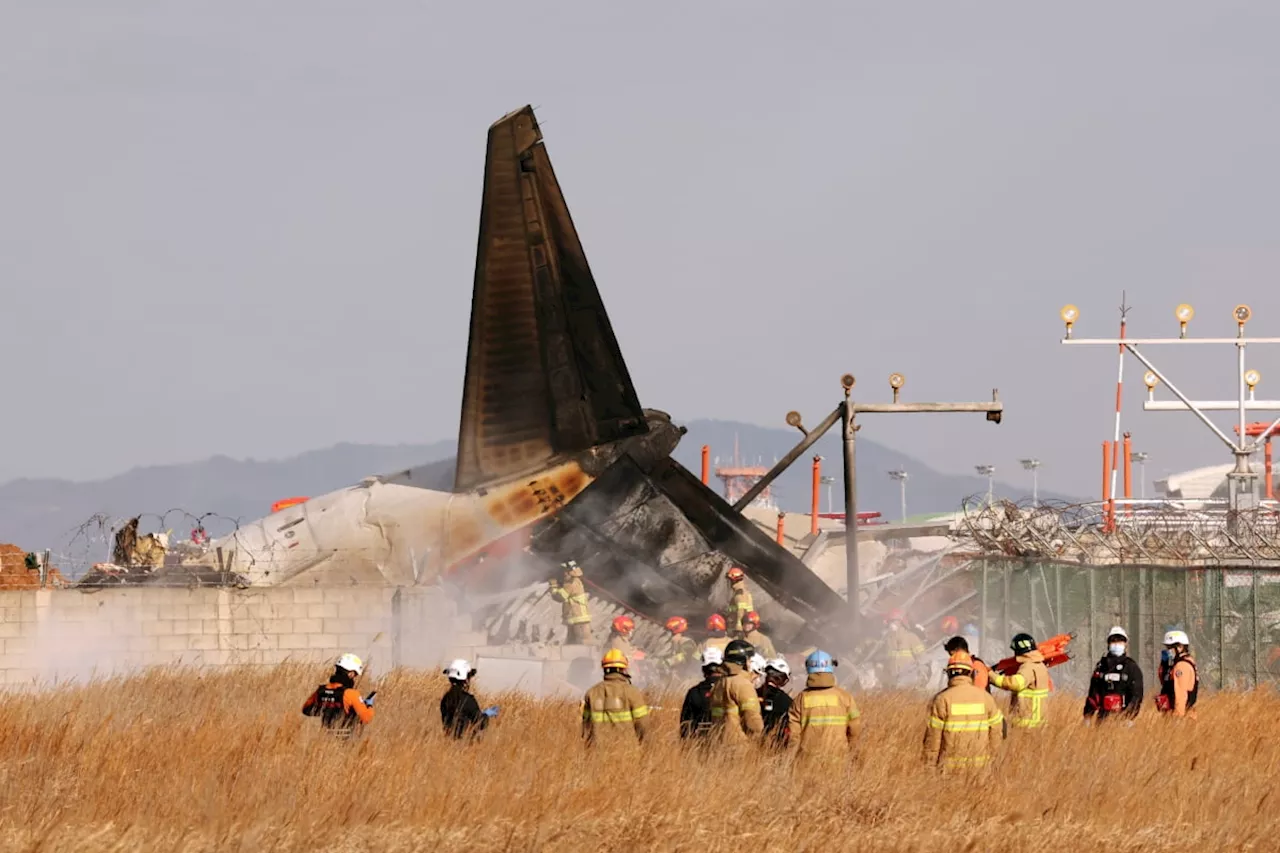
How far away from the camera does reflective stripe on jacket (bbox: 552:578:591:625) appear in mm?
30844

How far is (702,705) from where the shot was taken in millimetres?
17703

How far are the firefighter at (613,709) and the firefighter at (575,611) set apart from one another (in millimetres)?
12944

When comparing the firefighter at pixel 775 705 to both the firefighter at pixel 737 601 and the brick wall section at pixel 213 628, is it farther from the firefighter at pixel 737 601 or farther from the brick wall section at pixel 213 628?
the brick wall section at pixel 213 628

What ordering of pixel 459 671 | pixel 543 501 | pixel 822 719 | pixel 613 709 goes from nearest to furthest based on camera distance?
1. pixel 822 719
2. pixel 613 709
3. pixel 459 671
4. pixel 543 501

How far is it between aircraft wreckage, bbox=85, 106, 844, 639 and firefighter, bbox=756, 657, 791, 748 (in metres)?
13.0

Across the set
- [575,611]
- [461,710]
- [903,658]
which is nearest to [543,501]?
[575,611]

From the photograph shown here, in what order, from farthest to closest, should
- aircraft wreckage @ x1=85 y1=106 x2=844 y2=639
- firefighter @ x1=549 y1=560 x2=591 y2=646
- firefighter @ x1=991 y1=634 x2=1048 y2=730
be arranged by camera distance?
1. firefighter @ x1=549 y1=560 x2=591 y2=646
2. aircraft wreckage @ x1=85 y1=106 x2=844 y2=639
3. firefighter @ x1=991 y1=634 x2=1048 y2=730

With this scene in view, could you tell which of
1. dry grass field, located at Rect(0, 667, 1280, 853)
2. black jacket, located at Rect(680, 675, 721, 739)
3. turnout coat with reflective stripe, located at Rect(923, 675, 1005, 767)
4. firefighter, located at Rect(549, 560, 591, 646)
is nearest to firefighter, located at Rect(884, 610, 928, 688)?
firefighter, located at Rect(549, 560, 591, 646)

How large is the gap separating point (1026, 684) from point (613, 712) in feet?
14.9

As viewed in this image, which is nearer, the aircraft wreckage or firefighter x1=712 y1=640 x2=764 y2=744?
firefighter x1=712 y1=640 x2=764 y2=744

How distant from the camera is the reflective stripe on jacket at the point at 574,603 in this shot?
3084 centimetres

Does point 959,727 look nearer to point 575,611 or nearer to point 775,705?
point 775,705

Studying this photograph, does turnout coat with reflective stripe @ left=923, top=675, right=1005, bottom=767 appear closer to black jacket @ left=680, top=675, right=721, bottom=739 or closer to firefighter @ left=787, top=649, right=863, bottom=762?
firefighter @ left=787, top=649, right=863, bottom=762

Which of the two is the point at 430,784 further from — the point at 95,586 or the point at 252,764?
the point at 95,586
